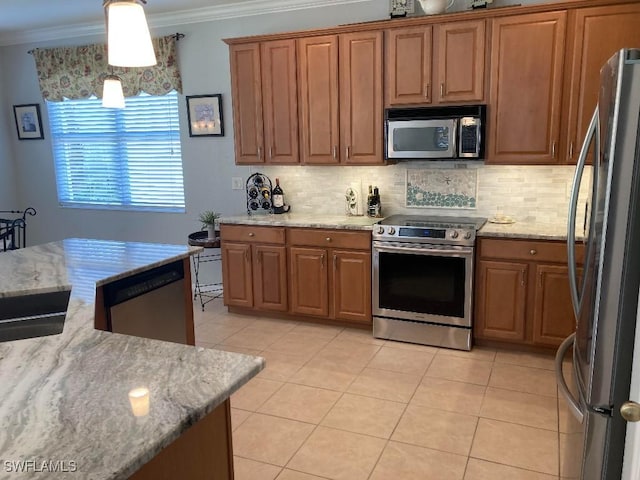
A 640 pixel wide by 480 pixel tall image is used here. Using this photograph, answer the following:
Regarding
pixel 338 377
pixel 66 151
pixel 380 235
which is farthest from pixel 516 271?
pixel 66 151

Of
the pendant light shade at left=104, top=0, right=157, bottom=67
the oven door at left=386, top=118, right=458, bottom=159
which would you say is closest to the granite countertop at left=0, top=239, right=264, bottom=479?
the pendant light shade at left=104, top=0, right=157, bottom=67

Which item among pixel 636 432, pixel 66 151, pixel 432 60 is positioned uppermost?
pixel 432 60

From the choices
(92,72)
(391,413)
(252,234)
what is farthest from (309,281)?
(92,72)

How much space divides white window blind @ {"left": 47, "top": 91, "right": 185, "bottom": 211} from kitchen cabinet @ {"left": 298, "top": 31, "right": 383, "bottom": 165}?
1.67 meters

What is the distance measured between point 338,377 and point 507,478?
1257 mm

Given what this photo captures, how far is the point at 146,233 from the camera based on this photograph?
555 centimetres

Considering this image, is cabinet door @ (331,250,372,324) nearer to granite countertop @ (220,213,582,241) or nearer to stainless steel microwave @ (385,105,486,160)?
granite countertop @ (220,213,582,241)

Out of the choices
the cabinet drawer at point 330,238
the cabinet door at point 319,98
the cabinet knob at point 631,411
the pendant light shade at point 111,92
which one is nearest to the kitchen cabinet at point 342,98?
the cabinet door at point 319,98

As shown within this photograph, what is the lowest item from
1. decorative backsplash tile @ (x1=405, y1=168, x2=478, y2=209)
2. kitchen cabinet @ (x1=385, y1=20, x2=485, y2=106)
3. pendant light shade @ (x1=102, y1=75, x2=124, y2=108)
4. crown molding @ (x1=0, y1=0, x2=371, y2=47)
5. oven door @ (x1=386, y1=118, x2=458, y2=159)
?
decorative backsplash tile @ (x1=405, y1=168, x2=478, y2=209)

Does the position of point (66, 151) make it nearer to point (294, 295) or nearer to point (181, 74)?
point (181, 74)

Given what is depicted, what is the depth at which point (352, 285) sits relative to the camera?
13.2ft

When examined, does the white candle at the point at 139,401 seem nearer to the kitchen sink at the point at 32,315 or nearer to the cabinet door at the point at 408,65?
the kitchen sink at the point at 32,315

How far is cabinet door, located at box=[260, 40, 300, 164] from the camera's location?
4.18 meters

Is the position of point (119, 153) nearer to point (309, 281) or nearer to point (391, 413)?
point (309, 281)
